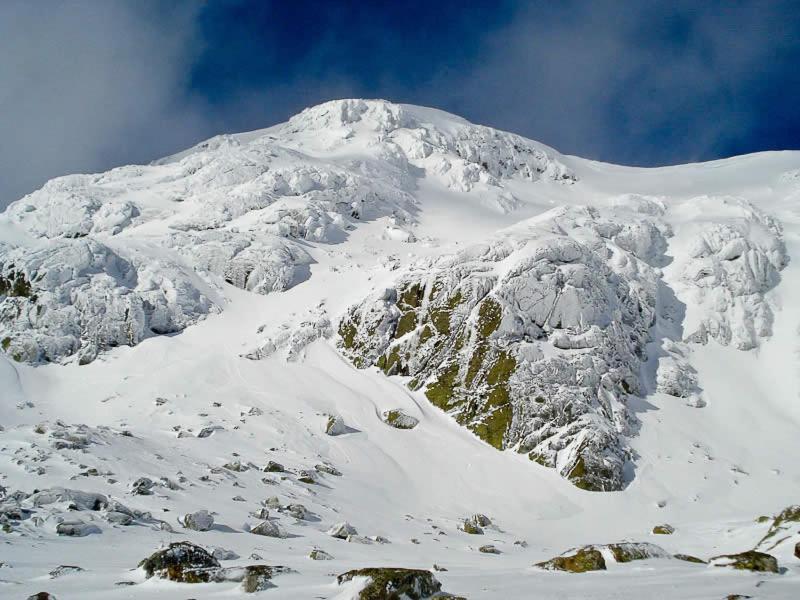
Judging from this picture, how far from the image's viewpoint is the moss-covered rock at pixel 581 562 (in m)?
12.7

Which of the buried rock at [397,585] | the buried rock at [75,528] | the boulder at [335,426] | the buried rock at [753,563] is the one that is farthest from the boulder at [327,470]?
the buried rock at [753,563]

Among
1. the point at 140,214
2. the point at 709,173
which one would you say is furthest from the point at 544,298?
the point at 709,173

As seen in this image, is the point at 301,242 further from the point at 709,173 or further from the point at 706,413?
the point at 709,173

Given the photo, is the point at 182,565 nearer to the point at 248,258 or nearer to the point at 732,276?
the point at 248,258

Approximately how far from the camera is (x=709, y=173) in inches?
4624

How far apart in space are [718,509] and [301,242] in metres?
55.5

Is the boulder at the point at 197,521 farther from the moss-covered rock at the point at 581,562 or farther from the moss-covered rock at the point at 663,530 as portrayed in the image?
the moss-covered rock at the point at 663,530

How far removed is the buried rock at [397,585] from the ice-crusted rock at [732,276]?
2262 inches

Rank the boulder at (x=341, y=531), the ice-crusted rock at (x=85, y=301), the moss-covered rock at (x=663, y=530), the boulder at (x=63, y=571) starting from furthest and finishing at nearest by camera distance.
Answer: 1. the ice-crusted rock at (x=85, y=301)
2. the moss-covered rock at (x=663, y=530)
3. the boulder at (x=341, y=531)
4. the boulder at (x=63, y=571)

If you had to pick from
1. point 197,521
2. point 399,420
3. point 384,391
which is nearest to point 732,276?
point 384,391

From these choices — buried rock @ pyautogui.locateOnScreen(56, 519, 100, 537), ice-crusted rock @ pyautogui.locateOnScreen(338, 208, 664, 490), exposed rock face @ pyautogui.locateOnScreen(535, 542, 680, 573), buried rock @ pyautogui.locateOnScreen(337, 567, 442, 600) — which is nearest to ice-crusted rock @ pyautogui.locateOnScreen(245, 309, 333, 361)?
ice-crusted rock @ pyautogui.locateOnScreen(338, 208, 664, 490)

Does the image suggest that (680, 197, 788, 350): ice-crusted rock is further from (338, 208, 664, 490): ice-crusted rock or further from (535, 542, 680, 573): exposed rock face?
(535, 542, 680, 573): exposed rock face

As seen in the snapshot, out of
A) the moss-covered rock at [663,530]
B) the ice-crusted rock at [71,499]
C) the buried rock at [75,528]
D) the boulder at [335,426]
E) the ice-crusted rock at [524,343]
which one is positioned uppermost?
the ice-crusted rock at [524,343]

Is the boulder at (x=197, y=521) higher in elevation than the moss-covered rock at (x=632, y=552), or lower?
higher
